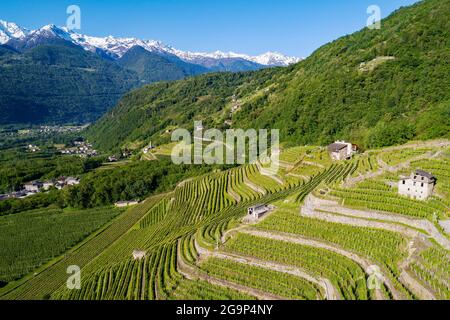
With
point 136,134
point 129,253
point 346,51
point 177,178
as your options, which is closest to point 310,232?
point 129,253

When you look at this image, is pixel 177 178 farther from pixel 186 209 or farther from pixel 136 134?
pixel 136 134

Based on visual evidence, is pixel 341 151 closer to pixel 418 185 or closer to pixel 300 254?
pixel 418 185

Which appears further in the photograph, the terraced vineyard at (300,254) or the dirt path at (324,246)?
the terraced vineyard at (300,254)

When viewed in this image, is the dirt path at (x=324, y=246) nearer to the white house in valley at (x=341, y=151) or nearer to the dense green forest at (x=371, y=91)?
the white house in valley at (x=341, y=151)

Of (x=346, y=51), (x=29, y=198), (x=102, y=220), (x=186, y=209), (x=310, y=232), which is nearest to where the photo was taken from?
(x=310, y=232)

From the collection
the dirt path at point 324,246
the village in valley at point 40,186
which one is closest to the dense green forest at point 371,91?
the dirt path at point 324,246
